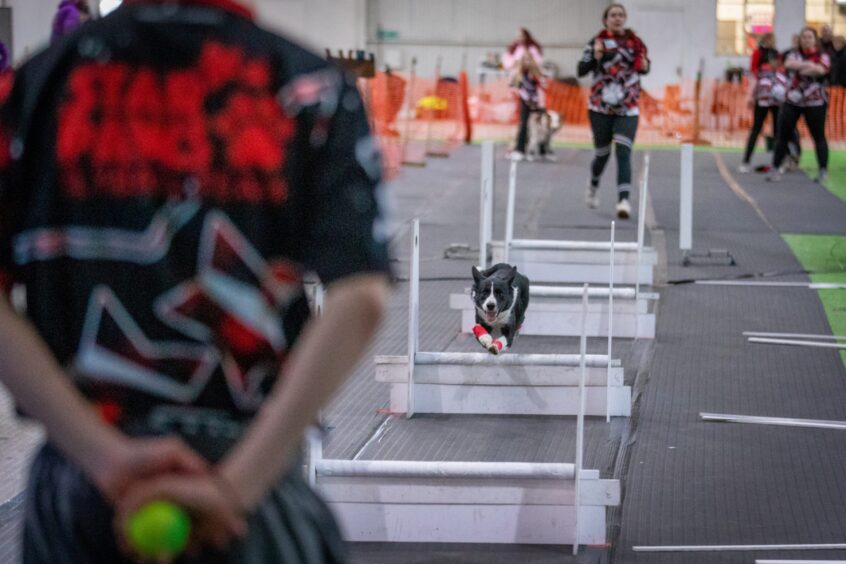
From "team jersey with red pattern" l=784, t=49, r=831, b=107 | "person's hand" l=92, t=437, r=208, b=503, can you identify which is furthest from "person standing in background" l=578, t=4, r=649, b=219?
"person's hand" l=92, t=437, r=208, b=503

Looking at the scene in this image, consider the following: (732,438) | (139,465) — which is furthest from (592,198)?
(139,465)

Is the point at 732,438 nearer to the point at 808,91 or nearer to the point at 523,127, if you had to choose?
the point at 808,91

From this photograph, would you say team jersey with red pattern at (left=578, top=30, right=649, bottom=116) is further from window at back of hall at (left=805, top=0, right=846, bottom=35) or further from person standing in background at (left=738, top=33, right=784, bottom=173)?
window at back of hall at (left=805, top=0, right=846, bottom=35)

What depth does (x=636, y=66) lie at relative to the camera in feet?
35.4

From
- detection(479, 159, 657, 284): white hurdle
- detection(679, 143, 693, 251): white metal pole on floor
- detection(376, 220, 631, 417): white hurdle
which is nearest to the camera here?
detection(376, 220, 631, 417): white hurdle

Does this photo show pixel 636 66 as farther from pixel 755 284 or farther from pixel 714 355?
pixel 714 355

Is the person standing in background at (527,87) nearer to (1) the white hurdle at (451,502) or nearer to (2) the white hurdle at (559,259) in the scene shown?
(2) the white hurdle at (559,259)

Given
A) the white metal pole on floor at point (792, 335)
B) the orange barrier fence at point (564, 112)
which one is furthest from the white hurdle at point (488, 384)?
the orange barrier fence at point (564, 112)

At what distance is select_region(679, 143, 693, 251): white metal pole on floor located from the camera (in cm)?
894

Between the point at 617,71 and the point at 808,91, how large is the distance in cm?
455

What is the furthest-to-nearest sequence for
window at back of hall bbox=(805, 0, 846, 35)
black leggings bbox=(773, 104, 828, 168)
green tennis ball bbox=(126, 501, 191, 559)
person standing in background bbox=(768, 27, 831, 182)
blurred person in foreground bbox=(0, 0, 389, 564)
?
window at back of hall bbox=(805, 0, 846, 35), black leggings bbox=(773, 104, 828, 168), person standing in background bbox=(768, 27, 831, 182), blurred person in foreground bbox=(0, 0, 389, 564), green tennis ball bbox=(126, 501, 191, 559)

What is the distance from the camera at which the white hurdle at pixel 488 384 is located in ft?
17.8

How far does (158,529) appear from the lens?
1.15 m

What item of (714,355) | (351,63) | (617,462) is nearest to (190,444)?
(617,462)
